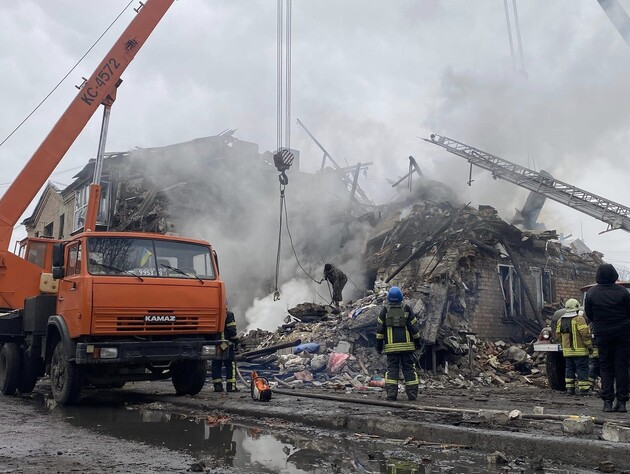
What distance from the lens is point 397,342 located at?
7707 mm

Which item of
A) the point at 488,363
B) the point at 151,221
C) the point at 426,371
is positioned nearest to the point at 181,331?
the point at 426,371

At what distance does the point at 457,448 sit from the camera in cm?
489

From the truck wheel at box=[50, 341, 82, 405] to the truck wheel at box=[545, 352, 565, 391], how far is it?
25.9 feet

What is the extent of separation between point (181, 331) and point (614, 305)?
16.9ft

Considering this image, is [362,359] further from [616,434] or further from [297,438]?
[616,434]

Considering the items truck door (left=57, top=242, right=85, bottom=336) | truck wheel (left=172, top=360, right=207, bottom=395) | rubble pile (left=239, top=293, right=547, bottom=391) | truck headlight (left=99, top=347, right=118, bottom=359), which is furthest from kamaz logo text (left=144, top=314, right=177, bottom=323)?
rubble pile (left=239, top=293, right=547, bottom=391)

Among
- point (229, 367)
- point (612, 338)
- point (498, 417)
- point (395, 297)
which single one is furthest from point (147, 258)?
point (612, 338)

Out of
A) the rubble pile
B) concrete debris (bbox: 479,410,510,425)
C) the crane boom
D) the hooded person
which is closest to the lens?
concrete debris (bbox: 479,410,510,425)

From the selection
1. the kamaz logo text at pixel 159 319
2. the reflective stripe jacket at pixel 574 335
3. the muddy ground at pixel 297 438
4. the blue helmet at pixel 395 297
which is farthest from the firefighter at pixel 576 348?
the kamaz logo text at pixel 159 319

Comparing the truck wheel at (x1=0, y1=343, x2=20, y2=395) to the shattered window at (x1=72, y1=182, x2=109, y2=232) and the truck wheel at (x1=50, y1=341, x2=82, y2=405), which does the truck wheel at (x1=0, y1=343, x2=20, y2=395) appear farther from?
the shattered window at (x1=72, y1=182, x2=109, y2=232)

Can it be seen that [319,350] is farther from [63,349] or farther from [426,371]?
[63,349]

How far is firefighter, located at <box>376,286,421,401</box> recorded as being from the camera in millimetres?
7637

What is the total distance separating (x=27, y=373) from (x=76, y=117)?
4.80 metres

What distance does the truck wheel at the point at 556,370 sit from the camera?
1059 centimetres
